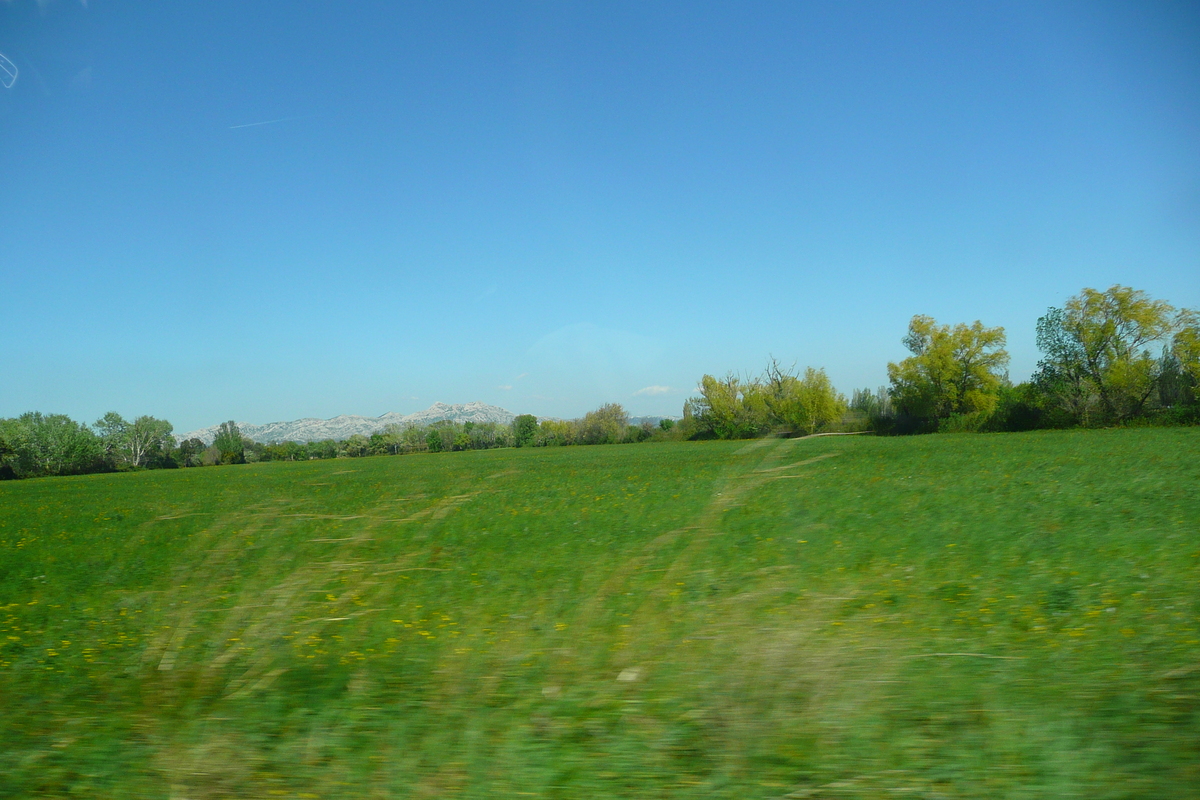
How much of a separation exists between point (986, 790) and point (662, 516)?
13.2 metres

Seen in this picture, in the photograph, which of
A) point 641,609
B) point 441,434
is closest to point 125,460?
point 441,434

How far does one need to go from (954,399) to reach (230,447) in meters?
103

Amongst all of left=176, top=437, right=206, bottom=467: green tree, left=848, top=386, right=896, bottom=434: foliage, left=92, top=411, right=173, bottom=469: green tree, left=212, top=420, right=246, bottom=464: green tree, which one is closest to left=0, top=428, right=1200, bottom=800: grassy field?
left=848, top=386, right=896, bottom=434: foliage

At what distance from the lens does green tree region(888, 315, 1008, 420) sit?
222 feet

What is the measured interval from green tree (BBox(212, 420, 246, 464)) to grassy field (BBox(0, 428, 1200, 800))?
10037 cm

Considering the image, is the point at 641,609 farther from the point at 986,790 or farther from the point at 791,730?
the point at 986,790

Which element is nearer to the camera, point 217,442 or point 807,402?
point 807,402

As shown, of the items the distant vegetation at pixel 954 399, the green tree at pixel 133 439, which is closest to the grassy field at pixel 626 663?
the distant vegetation at pixel 954 399

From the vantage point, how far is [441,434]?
131375 millimetres

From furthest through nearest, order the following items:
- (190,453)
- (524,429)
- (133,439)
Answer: (524,429) < (190,453) < (133,439)

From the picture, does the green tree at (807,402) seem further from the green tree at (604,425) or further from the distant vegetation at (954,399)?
the green tree at (604,425)

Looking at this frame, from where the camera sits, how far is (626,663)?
592 cm

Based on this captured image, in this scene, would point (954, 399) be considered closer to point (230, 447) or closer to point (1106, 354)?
point (1106, 354)

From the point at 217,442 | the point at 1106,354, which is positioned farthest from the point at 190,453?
the point at 1106,354
